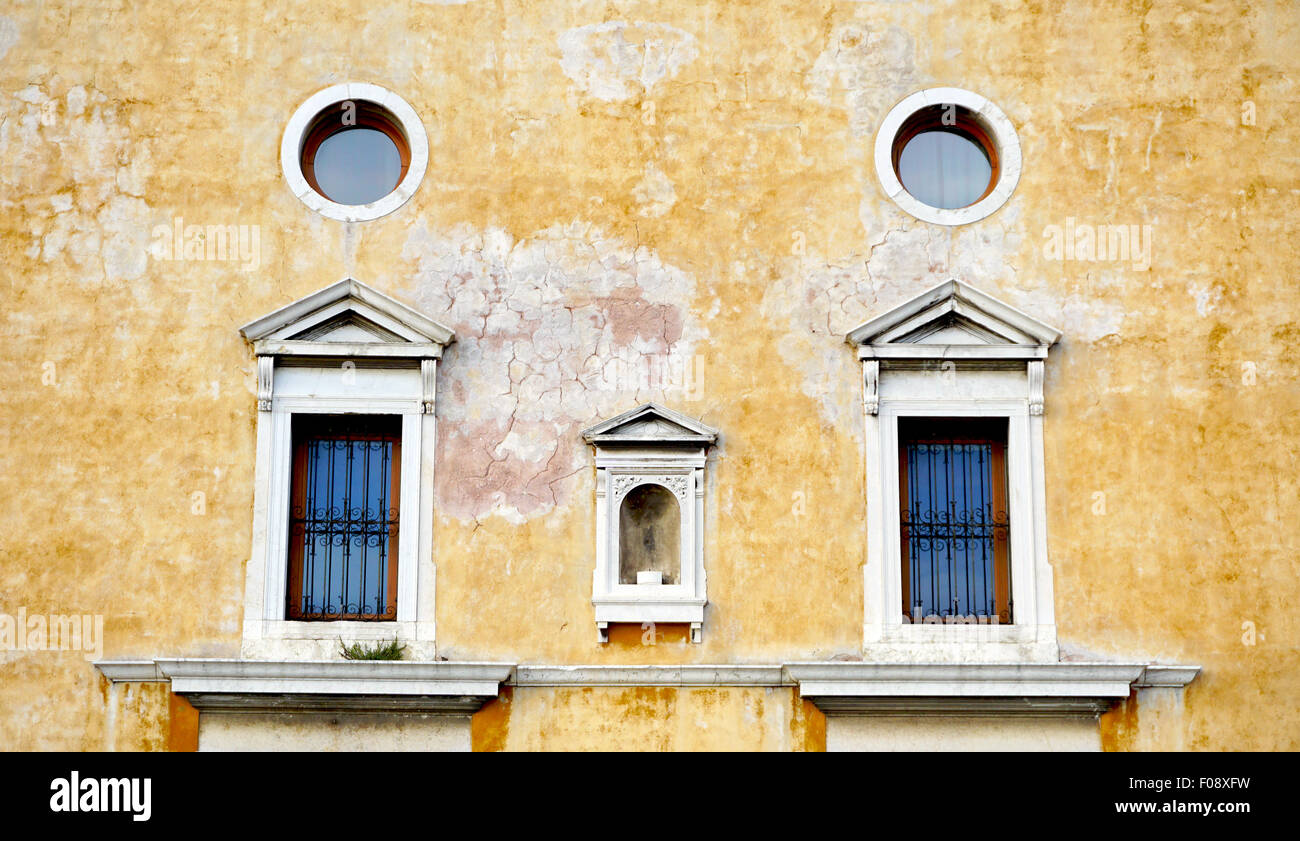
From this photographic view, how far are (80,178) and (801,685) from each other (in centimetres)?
700

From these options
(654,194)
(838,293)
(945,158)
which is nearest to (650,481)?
(838,293)

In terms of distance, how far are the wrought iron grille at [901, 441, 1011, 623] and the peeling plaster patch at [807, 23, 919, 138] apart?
2732 millimetres

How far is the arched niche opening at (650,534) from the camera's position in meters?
14.7

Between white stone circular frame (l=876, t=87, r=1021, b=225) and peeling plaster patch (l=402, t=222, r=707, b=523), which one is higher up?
white stone circular frame (l=876, t=87, r=1021, b=225)

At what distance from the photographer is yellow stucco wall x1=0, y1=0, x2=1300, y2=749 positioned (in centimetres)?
Result: 1437

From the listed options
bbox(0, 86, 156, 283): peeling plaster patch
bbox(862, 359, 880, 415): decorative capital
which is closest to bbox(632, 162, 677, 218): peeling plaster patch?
bbox(862, 359, 880, 415): decorative capital

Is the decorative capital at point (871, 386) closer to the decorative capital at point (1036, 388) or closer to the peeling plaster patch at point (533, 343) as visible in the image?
the decorative capital at point (1036, 388)

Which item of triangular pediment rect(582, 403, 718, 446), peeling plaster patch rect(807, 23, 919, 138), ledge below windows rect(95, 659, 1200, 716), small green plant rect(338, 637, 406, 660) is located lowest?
ledge below windows rect(95, 659, 1200, 716)

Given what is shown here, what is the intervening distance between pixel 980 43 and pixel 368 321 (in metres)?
5.44

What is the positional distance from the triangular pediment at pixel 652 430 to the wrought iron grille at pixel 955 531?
5.59ft

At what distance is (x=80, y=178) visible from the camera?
1506 cm

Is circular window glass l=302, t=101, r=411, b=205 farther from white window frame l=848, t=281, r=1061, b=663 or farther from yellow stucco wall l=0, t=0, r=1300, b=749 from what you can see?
white window frame l=848, t=281, r=1061, b=663

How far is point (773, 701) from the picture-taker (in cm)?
1430

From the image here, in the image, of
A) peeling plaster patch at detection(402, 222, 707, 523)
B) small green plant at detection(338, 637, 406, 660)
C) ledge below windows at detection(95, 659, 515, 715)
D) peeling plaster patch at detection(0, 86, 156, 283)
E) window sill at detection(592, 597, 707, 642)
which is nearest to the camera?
ledge below windows at detection(95, 659, 515, 715)
